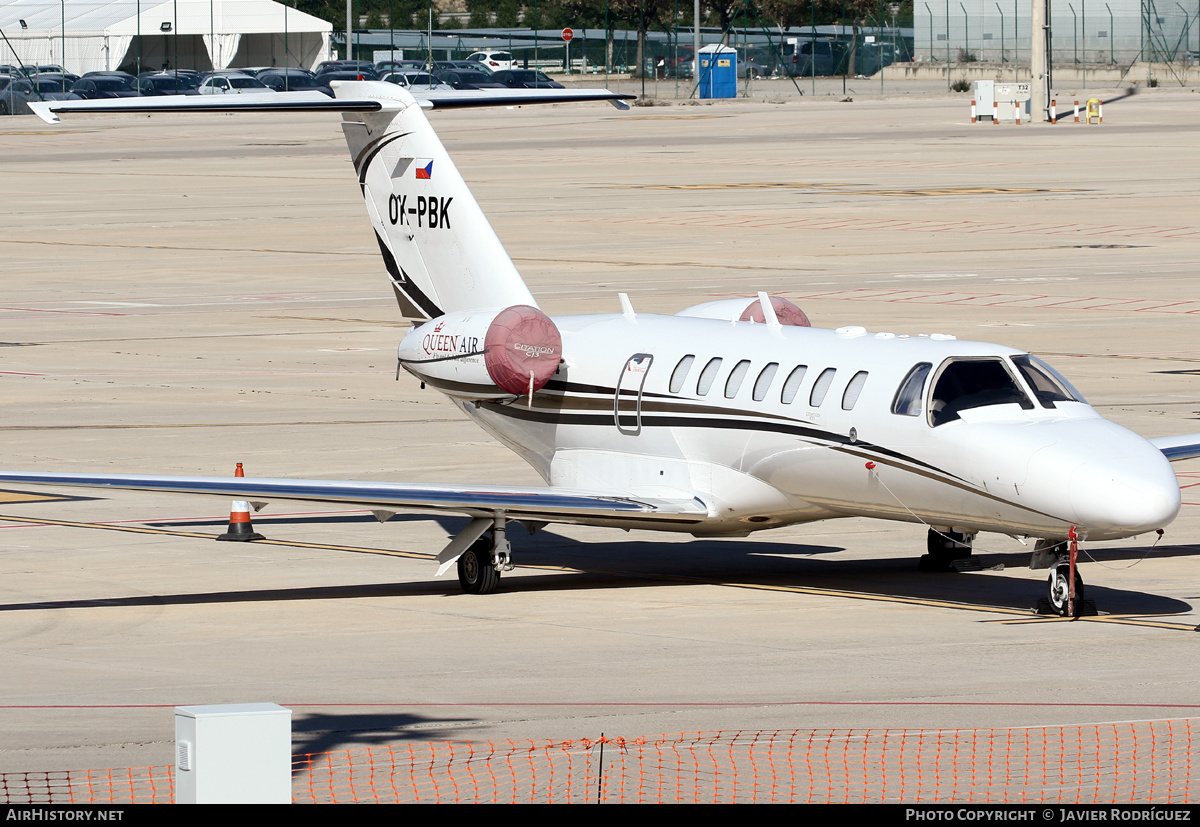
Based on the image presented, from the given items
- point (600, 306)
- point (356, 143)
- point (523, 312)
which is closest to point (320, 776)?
point (523, 312)

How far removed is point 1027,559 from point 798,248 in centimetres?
3856

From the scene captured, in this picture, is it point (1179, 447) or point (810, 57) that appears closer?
point (1179, 447)

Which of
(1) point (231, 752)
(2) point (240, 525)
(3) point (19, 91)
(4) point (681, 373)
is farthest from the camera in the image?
(3) point (19, 91)

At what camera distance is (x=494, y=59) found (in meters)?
169

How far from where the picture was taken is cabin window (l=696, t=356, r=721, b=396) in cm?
2105

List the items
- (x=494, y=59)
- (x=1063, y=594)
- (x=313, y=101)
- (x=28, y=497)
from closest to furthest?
(x=1063, y=594) → (x=313, y=101) → (x=28, y=497) → (x=494, y=59)

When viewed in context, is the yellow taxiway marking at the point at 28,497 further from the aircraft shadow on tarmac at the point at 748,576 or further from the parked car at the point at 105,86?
the parked car at the point at 105,86

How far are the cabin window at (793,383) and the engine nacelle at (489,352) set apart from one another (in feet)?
10.7

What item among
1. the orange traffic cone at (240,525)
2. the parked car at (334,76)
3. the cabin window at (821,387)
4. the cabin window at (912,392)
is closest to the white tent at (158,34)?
the parked car at (334,76)

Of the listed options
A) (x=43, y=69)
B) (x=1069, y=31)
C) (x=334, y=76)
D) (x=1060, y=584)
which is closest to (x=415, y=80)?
(x=334, y=76)

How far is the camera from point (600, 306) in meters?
47.6

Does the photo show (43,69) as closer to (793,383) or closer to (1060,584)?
(793,383)

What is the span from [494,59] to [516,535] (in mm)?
147602

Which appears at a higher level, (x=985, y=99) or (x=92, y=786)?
(x=985, y=99)
